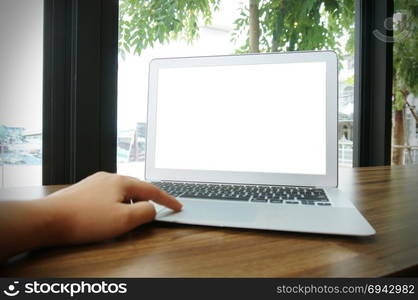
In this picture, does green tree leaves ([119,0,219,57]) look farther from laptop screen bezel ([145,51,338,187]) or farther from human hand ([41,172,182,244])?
human hand ([41,172,182,244])

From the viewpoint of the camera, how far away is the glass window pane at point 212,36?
1254 millimetres

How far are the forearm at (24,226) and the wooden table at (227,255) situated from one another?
18 millimetres

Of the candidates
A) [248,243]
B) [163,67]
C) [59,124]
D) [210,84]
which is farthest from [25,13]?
[248,243]

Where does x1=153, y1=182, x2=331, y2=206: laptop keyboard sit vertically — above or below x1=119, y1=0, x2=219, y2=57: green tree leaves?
below

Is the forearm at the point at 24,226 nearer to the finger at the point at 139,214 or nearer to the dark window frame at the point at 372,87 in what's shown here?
the finger at the point at 139,214

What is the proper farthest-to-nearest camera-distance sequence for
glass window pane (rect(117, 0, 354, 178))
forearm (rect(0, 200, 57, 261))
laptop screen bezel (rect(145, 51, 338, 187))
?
glass window pane (rect(117, 0, 354, 178)) < laptop screen bezel (rect(145, 51, 338, 187)) < forearm (rect(0, 200, 57, 261))

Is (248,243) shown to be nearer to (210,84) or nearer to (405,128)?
(210,84)

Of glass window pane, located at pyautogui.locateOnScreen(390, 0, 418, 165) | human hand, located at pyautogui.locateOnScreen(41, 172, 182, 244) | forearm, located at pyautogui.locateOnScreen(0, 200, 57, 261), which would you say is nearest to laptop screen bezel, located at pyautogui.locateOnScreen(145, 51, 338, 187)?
human hand, located at pyautogui.locateOnScreen(41, 172, 182, 244)

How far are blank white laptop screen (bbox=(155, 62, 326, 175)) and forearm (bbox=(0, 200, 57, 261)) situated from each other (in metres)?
0.43

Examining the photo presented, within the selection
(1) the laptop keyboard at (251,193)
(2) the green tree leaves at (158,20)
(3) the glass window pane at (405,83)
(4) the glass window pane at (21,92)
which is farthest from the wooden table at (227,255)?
(3) the glass window pane at (405,83)

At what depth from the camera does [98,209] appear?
1.27 feet

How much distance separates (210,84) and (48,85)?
58cm

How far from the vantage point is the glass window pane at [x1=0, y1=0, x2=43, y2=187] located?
0.88 meters

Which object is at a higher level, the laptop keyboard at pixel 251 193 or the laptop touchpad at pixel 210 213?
the laptop keyboard at pixel 251 193
